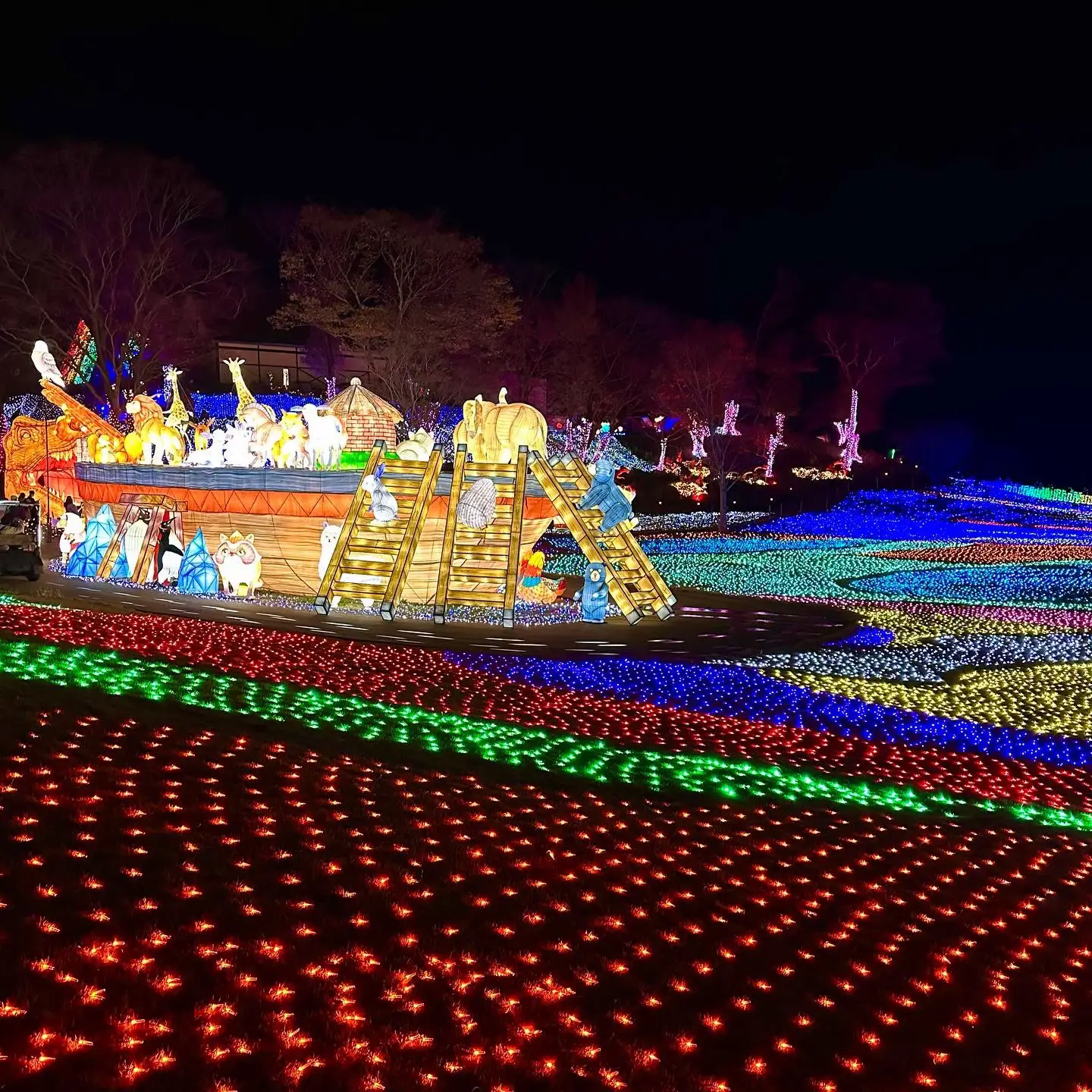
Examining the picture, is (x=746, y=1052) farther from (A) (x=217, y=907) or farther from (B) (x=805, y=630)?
(B) (x=805, y=630)

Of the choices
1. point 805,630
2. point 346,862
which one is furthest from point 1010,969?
point 805,630

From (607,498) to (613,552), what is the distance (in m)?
0.96

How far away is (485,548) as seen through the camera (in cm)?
1748

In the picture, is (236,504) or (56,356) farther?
(56,356)

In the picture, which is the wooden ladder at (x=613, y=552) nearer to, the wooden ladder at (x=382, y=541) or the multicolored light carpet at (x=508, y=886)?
the wooden ladder at (x=382, y=541)

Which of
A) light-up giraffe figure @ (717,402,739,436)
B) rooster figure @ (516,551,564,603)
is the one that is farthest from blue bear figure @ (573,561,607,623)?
light-up giraffe figure @ (717,402,739,436)

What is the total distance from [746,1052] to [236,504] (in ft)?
54.7

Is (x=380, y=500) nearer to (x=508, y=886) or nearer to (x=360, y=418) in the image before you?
(x=360, y=418)

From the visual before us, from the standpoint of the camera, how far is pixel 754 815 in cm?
753

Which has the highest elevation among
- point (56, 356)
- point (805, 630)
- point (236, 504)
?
point (56, 356)

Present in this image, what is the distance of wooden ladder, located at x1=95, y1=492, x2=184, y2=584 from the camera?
19.6 m

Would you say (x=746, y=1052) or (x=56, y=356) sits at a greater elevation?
(x=56, y=356)

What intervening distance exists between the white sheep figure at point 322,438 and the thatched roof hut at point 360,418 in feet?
1.44

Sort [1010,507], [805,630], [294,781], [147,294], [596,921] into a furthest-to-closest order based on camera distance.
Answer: [1010,507] → [147,294] → [805,630] → [294,781] → [596,921]
